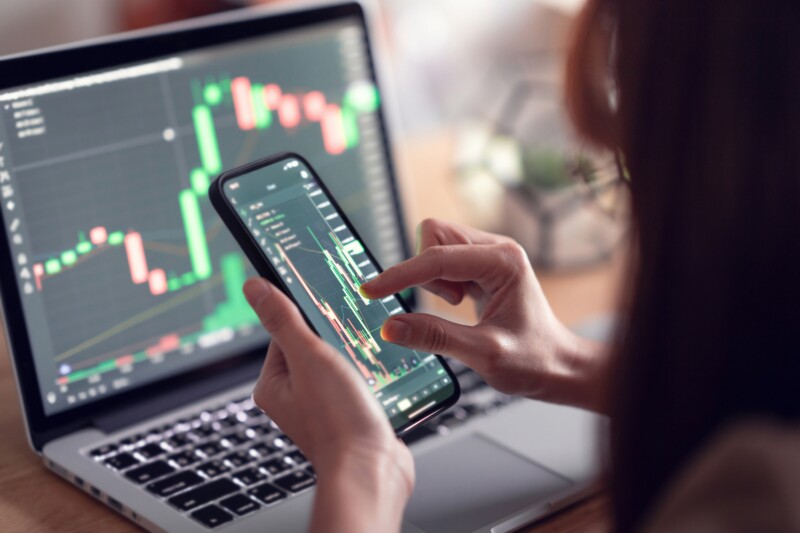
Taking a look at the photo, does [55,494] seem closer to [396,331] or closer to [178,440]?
[178,440]

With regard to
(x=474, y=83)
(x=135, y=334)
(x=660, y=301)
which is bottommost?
(x=474, y=83)

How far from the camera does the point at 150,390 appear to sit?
2.95ft

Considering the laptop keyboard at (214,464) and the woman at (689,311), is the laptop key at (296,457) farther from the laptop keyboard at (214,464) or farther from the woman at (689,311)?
the woman at (689,311)

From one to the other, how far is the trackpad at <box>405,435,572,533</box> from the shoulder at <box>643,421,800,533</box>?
0.22m

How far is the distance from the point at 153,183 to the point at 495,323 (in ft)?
1.16

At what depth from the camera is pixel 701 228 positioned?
21.1 inches

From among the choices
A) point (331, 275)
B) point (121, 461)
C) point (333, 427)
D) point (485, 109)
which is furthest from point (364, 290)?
point (485, 109)

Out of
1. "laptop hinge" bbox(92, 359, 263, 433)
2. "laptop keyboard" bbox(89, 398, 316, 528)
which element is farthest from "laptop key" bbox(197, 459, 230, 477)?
"laptop hinge" bbox(92, 359, 263, 433)

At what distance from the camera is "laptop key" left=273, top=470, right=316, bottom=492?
2.52 ft

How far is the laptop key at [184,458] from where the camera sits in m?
0.79

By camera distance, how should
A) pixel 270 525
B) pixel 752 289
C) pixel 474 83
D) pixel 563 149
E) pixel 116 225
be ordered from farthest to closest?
1. pixel 474 83
2. pixel 563 149
3. pixel 116 225
4. pixel 270 525
5. pixel 752 289

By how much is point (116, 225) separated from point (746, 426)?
0.58 meters

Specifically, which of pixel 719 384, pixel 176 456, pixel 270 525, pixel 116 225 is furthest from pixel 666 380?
pixel 116 225

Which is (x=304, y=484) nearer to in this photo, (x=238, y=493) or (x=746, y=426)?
(x=238, y=493)
